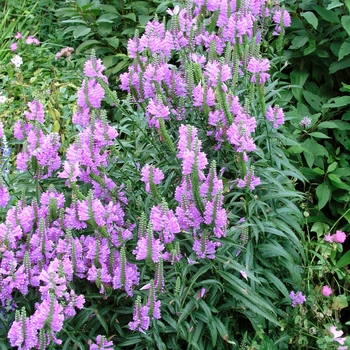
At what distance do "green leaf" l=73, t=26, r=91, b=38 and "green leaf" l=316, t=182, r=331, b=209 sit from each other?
2.57 m

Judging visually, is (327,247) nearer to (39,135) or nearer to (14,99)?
(39,135)

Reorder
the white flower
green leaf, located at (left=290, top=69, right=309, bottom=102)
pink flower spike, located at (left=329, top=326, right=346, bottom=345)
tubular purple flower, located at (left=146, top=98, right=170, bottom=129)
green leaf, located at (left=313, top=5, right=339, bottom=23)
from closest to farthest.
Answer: tubular purple flower, located at (left=146, top=98, right=170, bottom=129), pink flower spike, located at (left=329, top=326, right=346, bottom=345), green leaf, located at (left=313, top=5, right=339, bottom=23), green leaf, located at (left=290, top=69, right=309, bottom=102), the white flower

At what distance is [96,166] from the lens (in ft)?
8.45

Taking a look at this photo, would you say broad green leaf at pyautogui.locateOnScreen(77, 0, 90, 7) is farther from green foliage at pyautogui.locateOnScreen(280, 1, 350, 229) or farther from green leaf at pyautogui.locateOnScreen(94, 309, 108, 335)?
green leaf at pyautogui.locateOnScreen(94, 309, 108, 335)

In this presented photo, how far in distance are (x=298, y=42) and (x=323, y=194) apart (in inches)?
43.4

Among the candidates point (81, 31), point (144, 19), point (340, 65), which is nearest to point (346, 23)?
point (340, 65)

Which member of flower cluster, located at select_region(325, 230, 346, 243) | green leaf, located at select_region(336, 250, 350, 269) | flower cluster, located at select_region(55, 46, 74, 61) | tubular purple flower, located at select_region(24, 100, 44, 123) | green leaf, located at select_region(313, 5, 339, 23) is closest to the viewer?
tubular purple flower, located at select_region(24, 100, 44, 123)

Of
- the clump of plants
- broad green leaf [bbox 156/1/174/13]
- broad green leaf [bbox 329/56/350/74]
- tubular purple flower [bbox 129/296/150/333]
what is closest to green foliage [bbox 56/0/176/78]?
broad green leaf [bbox 156/1/174/13]

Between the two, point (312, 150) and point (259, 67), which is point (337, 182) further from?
point (259, 67)

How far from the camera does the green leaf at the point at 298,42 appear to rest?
409 centimetres

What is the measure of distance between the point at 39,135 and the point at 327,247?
1794mm

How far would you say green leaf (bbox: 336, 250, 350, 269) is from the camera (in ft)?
12.0

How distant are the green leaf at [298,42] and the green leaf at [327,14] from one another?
7.4 inches

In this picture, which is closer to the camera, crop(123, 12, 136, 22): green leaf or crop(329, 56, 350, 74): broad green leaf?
crop(329, 56, 350, 74): broad green leaf
